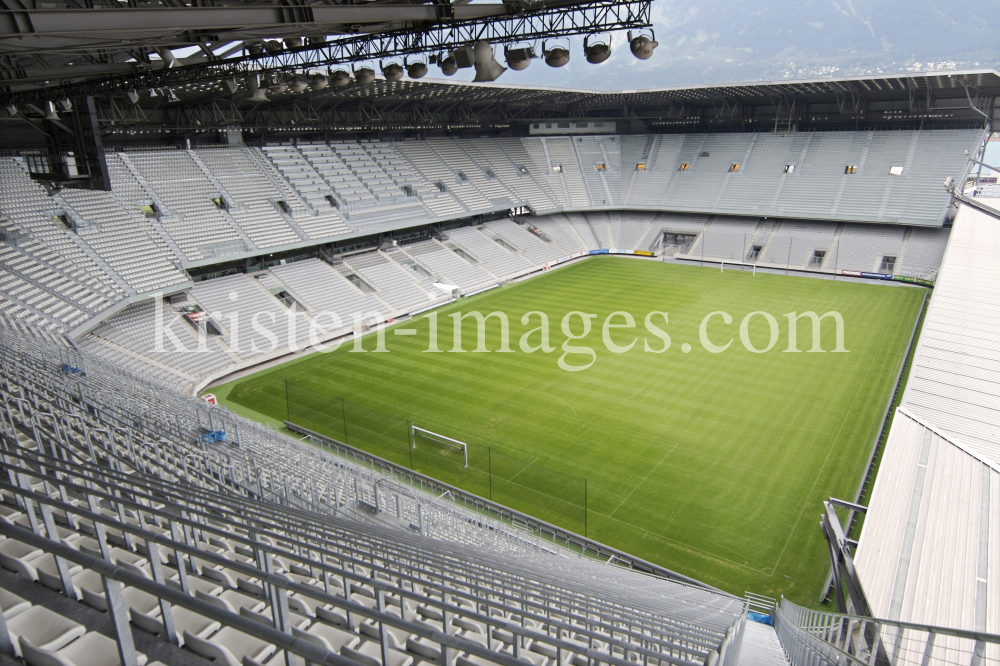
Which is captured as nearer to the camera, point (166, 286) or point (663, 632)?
point (663, 632)

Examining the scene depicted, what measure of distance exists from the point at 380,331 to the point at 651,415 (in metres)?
14.9

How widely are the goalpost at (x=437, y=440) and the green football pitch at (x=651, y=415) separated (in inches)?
4.7

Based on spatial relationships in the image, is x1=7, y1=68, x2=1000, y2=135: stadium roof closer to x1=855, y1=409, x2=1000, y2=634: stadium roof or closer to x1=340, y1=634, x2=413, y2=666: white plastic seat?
x1=340, y1=634, x2=413, y2=666: white plastic seat

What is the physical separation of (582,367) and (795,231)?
90.9 feet

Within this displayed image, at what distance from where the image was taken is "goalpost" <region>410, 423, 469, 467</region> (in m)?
17.9

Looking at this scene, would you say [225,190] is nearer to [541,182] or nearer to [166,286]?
[166,286]

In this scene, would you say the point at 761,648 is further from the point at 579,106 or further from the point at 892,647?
the point at 579,106

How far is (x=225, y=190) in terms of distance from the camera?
33.5 metres

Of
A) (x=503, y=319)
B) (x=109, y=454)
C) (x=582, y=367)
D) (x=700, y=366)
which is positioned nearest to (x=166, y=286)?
(x=503, y=319)

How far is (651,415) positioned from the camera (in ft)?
66.7

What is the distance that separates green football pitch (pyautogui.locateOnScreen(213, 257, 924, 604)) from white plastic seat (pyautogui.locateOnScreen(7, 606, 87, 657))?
40.2ft

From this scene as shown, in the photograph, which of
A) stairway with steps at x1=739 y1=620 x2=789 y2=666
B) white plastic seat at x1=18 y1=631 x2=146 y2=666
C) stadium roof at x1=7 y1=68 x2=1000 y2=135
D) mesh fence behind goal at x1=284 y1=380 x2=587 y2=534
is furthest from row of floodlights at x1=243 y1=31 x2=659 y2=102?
stadium roof at x1=7 y1=68 x2=1000 y2=135

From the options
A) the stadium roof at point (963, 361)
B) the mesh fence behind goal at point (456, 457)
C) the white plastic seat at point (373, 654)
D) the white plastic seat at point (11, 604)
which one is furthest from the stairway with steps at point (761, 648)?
the white plastic seat at point (11, 604)

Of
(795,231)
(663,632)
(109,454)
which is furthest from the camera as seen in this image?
(795,231)
